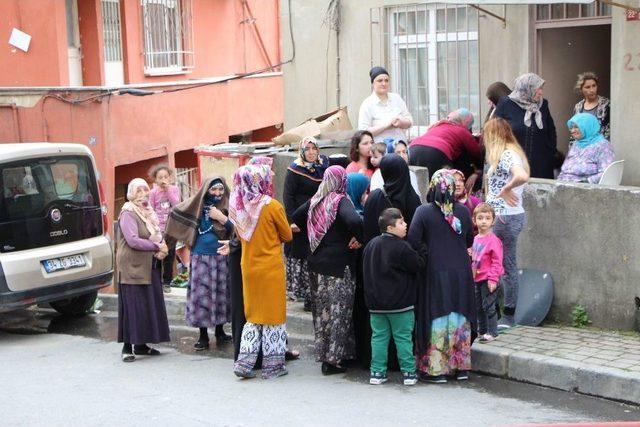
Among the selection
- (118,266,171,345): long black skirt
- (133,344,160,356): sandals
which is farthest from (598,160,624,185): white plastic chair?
(133,344,160,356): sandals

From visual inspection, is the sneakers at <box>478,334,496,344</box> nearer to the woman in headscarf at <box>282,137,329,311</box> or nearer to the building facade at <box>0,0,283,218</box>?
the woman in headscarf at <box>282,137,329,311</box>

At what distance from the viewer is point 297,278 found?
10648 mm

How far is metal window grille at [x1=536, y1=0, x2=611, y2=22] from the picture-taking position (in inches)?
431

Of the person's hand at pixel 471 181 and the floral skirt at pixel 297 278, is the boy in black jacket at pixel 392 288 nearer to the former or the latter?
the floral skirt at pixel 297 278

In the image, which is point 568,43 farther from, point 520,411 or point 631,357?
point 520,411

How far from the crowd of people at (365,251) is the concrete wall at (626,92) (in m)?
0.26

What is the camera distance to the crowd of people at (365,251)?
8.19 metres

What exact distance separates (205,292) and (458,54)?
4.34m

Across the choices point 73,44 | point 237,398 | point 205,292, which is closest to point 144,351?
point 205,292

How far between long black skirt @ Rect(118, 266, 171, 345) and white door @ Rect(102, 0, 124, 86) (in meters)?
12.0

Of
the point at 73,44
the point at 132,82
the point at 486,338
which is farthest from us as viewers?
the point at 132,82

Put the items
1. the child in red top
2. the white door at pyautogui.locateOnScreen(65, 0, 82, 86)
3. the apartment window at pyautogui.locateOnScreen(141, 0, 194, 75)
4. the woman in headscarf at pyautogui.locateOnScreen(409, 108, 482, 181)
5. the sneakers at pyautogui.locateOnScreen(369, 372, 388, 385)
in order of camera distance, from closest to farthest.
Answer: the sneakers at pyautogui.locateOnScreen(369, 372, 388, 385), the child in red top, the woman in headscarf at pyautogui.locateOnScreen(409, 108, 482, 181), the white door at pyautogui.locateOnScreen(65, 0, 82, 86), the apartment window at pyautogui.locateOnScreen(141, 0, 194, 75)

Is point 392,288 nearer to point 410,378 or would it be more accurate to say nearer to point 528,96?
point 410,378

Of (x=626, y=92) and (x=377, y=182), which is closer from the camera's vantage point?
(x=377, y=182)
